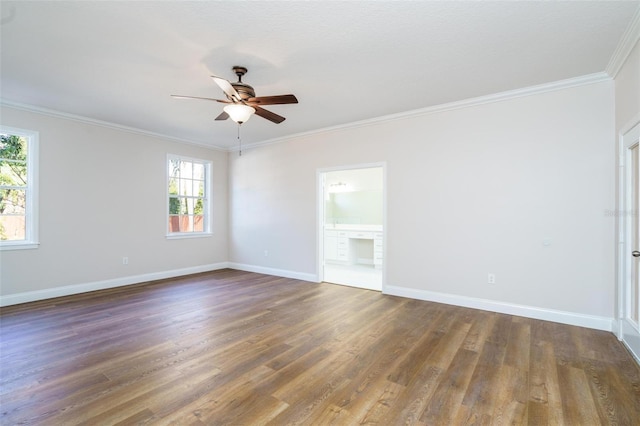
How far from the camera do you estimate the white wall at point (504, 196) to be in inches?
130

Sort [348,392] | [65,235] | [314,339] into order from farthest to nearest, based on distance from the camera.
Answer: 1. [65,235]
2. [314,339]
3. [348,392]

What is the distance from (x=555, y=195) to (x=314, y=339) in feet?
10.7

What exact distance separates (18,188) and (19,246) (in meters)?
0.84

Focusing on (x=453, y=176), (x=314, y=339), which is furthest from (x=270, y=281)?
(x=453, y=176)

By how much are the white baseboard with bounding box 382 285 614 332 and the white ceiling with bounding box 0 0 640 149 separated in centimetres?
270

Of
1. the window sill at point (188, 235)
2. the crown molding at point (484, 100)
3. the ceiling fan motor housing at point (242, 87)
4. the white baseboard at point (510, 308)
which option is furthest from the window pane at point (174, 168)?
the white baseboard at point (510, 308)

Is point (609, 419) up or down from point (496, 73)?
down

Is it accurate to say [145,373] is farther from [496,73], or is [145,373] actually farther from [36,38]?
[496,73]

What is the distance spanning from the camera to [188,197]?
6.37m

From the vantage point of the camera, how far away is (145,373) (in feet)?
7.70

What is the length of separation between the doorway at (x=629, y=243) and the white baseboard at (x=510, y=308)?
0.94 feet

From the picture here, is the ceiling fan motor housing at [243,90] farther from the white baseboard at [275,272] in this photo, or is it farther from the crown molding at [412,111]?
the white baseboard at [275,272]

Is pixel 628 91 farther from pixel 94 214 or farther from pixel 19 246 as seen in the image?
pixel 19 246

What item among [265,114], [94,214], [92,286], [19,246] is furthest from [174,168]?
[265,114]
